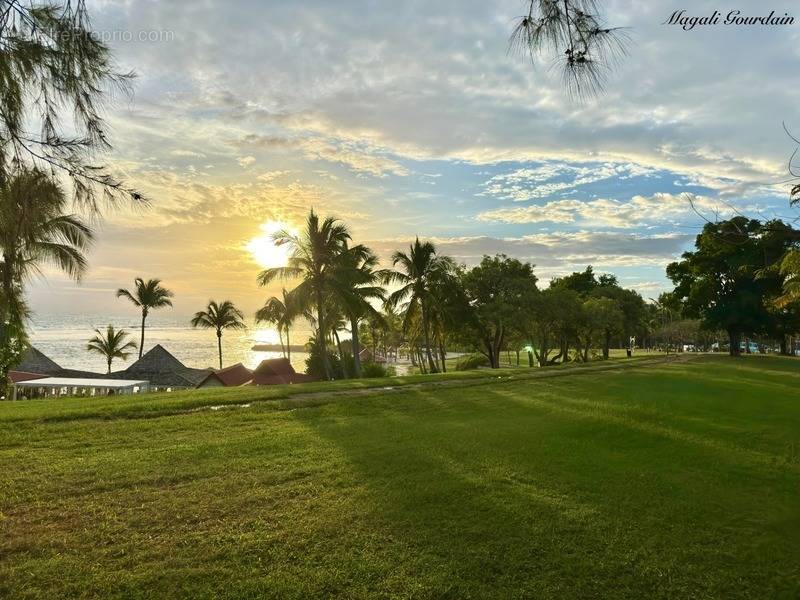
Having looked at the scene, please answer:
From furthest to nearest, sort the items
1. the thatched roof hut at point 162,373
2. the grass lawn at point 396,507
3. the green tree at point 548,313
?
the green tree at point 548,313 → the thatched roof hut at point 162,373 → the grass lawn at point 396,507

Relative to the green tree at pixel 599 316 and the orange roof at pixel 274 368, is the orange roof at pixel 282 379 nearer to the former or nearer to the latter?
the orange roof at pixel 274 368

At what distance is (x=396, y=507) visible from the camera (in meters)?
5.07

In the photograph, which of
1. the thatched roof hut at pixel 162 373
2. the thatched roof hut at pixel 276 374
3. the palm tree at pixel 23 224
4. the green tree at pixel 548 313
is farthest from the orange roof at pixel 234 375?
the palm tree at pixel 23 224

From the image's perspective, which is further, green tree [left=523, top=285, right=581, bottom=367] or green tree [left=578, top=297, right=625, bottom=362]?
green tree [left=578, top=297, right=625, bottom=362]

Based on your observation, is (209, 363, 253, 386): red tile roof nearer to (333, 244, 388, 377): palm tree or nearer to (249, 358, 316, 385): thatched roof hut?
(249, 358, 316, 385): thatched roof hut

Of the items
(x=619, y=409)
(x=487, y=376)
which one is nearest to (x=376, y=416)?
(x=619, y=409)

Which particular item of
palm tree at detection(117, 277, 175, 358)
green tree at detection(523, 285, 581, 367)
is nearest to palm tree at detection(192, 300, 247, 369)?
palm tree at detection(117, 277, 175, 358)

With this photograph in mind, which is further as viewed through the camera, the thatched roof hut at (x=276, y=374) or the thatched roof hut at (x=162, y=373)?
the thatched roof hut at (x=162, y=373)

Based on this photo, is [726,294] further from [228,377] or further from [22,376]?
[22,376]

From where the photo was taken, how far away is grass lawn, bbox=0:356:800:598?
3795mm

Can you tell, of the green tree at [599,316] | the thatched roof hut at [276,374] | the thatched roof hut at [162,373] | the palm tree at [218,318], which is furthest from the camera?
the palm tree at [218,318]

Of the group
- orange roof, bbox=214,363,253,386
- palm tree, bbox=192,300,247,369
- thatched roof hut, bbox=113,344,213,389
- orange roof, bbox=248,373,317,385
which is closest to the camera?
orange roof, bbox=248,373,317,385

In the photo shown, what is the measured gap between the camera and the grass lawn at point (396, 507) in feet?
12.5

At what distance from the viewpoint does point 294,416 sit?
10258 mm
